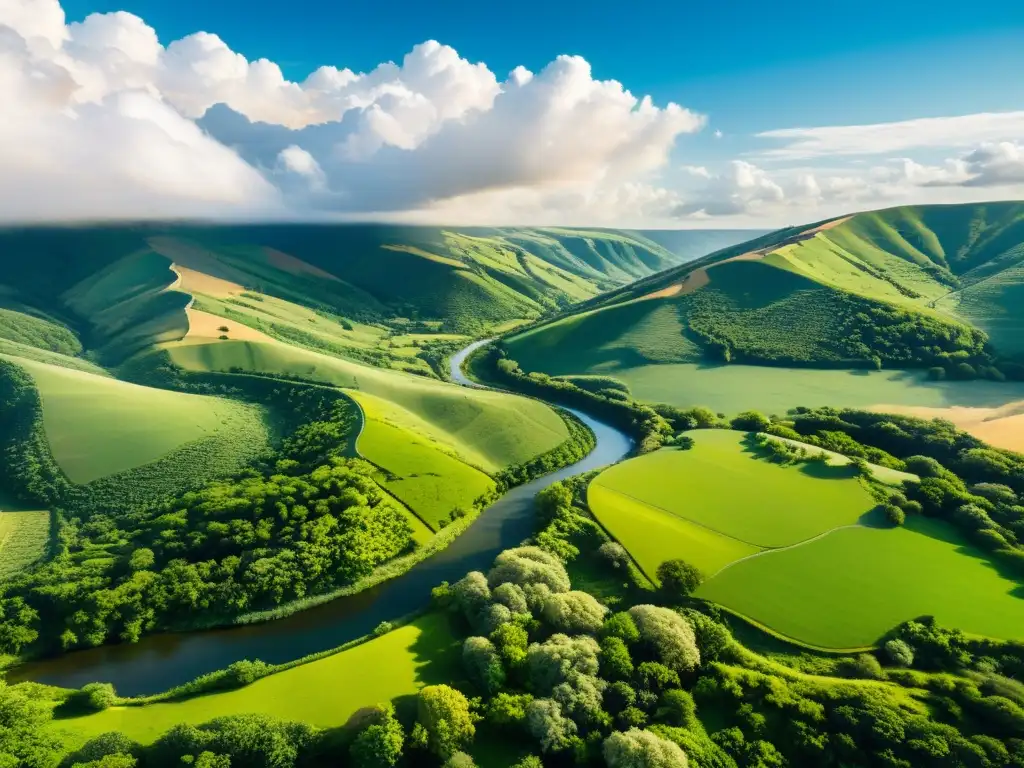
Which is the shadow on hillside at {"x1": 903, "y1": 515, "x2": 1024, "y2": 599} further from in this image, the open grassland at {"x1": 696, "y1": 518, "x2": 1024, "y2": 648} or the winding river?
the winding river

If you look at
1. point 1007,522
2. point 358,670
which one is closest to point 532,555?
point 358,670

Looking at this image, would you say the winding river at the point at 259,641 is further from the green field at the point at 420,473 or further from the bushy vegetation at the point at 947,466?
the bushy vegetation at the point at 947,466

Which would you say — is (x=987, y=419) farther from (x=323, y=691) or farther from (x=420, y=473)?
(x=323, y=691)

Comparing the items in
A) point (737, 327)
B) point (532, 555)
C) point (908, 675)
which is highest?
point (737, 327)

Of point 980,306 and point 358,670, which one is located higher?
point 980,306

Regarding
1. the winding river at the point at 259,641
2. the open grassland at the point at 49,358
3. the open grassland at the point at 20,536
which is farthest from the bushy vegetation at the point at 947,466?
the open grassland at the point at 49,358

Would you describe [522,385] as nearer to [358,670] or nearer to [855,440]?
[855,440]

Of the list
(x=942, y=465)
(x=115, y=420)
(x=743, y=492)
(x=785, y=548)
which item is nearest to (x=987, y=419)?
(x=942, y=465)
